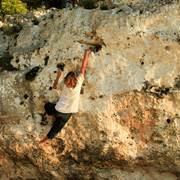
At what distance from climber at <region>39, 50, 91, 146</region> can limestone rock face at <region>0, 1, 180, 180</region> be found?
37cm

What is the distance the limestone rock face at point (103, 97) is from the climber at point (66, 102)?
37cm

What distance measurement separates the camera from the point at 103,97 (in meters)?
5.16

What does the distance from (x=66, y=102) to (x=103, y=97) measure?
1039 mm

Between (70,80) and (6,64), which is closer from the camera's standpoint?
(70,80)

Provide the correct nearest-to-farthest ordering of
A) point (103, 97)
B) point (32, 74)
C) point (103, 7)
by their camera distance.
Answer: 1. point (103, 97)
2. point (32, 74)
3. point (103, 7)

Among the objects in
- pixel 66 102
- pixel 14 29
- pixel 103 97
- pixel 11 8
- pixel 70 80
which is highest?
pixel 11 8

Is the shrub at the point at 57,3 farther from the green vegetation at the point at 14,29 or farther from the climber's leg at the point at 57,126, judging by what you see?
the climber's leg at the point at 57,126

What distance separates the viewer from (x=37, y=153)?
5543 mm

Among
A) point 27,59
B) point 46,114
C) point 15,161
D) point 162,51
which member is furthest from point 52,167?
point 162,51

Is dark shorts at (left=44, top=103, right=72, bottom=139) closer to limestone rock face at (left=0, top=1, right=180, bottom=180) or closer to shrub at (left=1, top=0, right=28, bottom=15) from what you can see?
limestone rock face at (left=0, top=1, right=180, bottom=180)

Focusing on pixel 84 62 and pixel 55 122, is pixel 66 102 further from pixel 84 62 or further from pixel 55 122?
pixel 84 62

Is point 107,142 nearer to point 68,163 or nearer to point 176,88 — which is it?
point 68,163

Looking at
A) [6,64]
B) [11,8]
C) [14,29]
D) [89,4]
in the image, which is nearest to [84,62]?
[89,4]

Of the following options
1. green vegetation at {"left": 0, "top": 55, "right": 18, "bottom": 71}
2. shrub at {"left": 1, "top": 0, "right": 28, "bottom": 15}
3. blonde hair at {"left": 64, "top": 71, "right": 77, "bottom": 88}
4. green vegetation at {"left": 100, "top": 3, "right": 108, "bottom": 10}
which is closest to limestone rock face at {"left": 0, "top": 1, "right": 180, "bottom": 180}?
green vegetation at {"left": 0, "top": 55, "right": 18, "bottom": 71}
